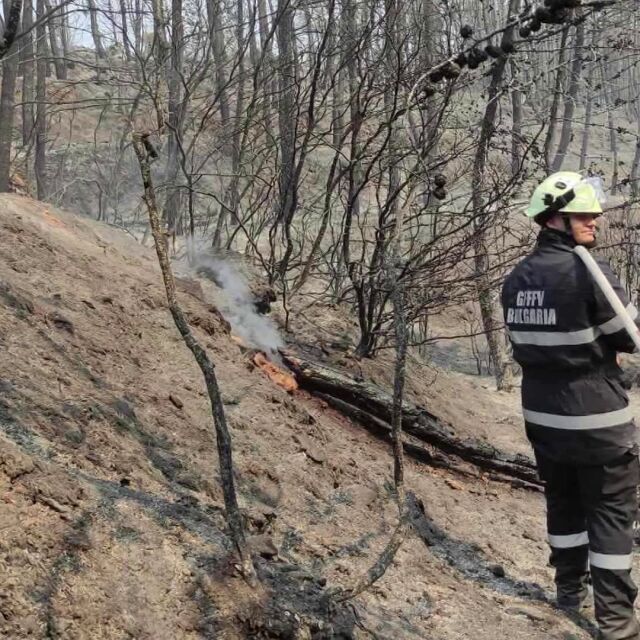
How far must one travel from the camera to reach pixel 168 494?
279 centimetres

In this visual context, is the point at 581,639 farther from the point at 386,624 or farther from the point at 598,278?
the point at 598,278

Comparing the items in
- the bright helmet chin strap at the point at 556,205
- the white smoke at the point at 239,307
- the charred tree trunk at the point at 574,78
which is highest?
the charred tree trunk at the point at 574,78

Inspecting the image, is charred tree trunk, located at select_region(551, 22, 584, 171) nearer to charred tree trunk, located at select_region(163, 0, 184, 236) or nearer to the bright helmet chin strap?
the bright helmet chin strap

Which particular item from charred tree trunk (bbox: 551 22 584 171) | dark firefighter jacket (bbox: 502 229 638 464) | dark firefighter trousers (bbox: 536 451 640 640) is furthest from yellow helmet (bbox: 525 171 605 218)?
charred tree trunk (bbox: 551 22 584 171)

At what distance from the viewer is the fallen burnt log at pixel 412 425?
5.12m

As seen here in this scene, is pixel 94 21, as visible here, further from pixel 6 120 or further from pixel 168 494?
pixel 168 494

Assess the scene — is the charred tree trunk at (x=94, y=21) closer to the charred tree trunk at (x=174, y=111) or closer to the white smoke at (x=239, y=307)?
the charred tree trunk at (x=174, y=111)

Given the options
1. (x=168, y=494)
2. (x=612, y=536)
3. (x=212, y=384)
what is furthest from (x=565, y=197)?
(x=168, y=494)

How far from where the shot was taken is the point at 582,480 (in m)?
3.04

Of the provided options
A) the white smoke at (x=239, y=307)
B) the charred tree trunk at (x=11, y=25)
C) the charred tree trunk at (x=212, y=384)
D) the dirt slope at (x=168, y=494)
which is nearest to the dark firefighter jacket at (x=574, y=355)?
the dirt slope at (x=168, y=494)

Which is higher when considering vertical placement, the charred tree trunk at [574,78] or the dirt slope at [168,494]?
the charred tree trunk at [574,78]

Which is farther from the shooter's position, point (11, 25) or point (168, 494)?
point (168, 494)

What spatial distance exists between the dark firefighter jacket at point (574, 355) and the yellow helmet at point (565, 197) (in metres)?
0.11

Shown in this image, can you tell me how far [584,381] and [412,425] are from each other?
7.56 feet
